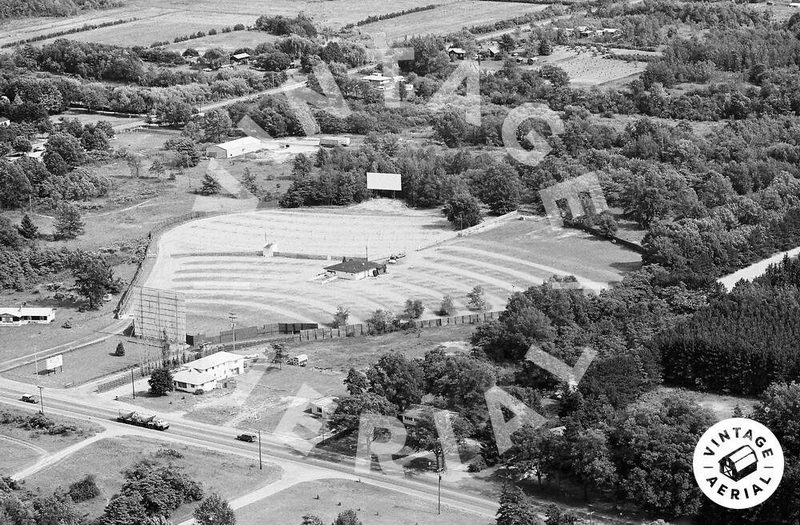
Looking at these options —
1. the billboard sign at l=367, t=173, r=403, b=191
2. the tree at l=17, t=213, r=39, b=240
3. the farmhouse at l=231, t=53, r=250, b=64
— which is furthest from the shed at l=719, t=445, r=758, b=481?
the farmhouse at l=231, t=53, r=250, b=64

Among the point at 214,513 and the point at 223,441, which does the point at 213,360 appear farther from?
the point at 214,513

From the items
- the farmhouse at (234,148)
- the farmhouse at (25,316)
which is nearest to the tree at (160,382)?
the farmhouse at (25,316)

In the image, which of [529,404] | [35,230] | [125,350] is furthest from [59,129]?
[529,404]

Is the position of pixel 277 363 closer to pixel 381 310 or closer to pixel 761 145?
pixel 381 310

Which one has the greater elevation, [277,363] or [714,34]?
[714,34]

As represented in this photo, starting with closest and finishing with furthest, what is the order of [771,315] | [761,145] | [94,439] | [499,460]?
[499,460]
[94,439]
[771,315]
[761,145]

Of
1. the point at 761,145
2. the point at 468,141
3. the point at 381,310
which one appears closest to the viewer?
the point at 381,310

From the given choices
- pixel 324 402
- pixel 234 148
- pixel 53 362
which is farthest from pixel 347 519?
pixel 234 148
